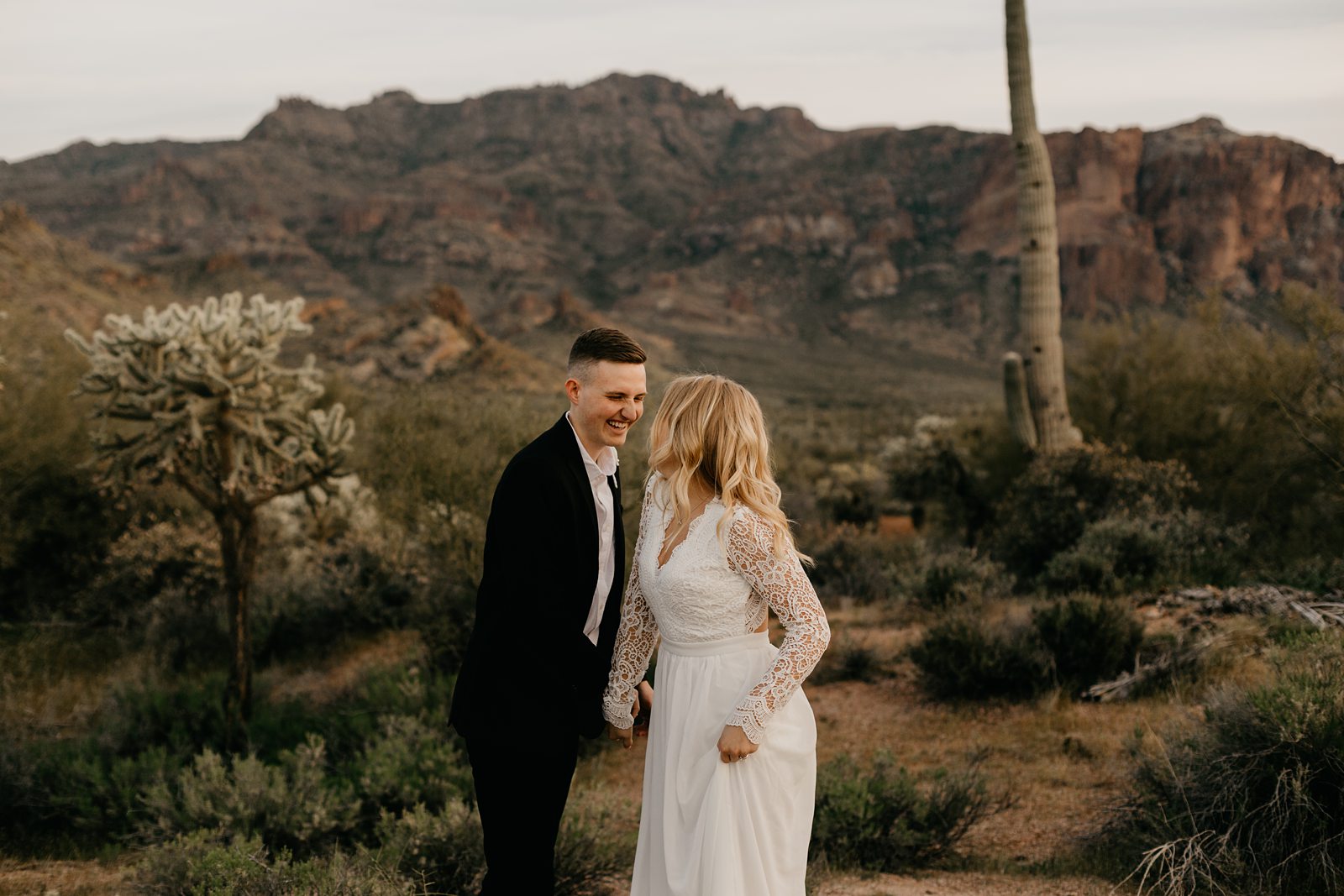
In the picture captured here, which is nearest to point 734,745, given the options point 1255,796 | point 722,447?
point 722,447

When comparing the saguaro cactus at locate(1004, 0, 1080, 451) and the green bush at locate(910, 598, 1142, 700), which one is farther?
the saguaro cactus at locate(1004, 0, 1080, 451)

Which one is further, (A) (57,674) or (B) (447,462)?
(A) (57,674)

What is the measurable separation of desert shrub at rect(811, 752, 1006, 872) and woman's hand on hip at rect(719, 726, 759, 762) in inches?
84.9

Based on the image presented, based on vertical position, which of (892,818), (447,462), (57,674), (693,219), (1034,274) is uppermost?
(693,219)

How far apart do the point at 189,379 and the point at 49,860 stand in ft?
11.8

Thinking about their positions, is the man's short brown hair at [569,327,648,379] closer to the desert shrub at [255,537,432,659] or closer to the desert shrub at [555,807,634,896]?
the desert shrub at [555,807,634,896]

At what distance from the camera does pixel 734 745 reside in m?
2.91

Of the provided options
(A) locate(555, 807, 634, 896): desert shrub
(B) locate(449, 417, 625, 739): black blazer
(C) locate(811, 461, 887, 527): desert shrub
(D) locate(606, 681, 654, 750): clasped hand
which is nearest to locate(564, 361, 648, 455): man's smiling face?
(B) locate(449, 417, 625, 739): black blazer

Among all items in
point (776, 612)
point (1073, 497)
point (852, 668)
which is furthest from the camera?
point (1073, 497)

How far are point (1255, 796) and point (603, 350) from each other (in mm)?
3622

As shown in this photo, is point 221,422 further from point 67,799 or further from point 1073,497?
point 1073,497

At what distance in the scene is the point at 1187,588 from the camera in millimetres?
8336

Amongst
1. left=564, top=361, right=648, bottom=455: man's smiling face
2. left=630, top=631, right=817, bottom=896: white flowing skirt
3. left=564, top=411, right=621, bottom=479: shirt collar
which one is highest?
left=564, top=361, right=648, bottom=455: man's smiling face

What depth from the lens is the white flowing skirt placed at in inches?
116
